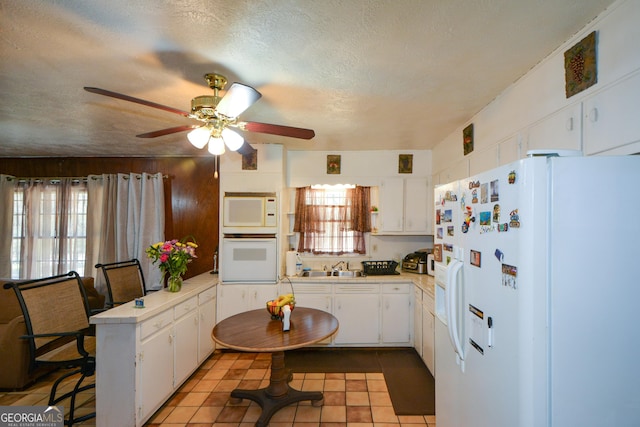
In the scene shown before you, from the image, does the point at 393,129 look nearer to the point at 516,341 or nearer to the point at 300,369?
the point at 516,341

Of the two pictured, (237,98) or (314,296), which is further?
(314,296)

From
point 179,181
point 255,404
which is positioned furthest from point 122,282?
point 255,404

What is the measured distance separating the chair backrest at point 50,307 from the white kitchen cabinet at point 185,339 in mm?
694

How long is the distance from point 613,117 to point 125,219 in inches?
185

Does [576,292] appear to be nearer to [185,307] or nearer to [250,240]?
[185,307]

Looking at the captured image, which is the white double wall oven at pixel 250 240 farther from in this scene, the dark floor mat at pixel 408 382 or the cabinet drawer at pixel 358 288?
the dark floor mat at pixel 408 382

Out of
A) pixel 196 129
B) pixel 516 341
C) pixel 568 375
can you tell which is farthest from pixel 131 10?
pixel 568 375

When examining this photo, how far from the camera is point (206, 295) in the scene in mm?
3309

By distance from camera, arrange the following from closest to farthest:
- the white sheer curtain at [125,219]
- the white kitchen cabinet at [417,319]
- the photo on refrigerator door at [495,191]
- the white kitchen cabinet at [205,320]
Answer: the photo on refrigerator door at [495,191], the white kitchen cabinet at [205,320], the white kitchen cabinet at [417,319], the white sheer curtain at [125,219]

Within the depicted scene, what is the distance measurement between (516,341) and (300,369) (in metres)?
2.51

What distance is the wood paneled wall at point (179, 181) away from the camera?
4.17 metres

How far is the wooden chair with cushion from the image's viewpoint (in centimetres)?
212

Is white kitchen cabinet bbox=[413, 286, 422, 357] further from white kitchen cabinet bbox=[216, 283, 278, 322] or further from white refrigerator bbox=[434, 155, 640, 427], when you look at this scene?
white refrigerator bbox=[434, 155, 640, 427]

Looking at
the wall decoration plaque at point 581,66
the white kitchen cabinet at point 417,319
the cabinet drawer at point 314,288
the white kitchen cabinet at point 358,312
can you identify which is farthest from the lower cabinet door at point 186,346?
the wall decoration plaque at point 581,66
